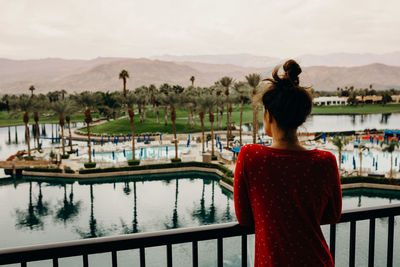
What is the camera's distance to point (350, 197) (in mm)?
26328

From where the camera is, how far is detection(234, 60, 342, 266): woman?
166 cm

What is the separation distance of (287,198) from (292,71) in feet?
2.16

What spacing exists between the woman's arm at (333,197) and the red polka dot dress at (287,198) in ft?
0.06

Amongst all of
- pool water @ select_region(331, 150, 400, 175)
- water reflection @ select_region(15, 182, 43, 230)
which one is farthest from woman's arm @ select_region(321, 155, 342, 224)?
pool water @ select_region(331, 150, 400, 175)

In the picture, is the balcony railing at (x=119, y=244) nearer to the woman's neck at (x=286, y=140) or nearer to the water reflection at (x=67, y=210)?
the woman's neck at (x=286, y=140)

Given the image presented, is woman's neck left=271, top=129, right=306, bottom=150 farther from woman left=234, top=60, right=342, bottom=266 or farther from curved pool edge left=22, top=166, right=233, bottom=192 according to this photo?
curved pool edge left=22, top=166, right=233, bottom=192

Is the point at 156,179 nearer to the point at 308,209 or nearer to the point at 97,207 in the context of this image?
the point at 97,207

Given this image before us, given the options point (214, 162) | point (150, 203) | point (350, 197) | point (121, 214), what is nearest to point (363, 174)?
point (350, 197)

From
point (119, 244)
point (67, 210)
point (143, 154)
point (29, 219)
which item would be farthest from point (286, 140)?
point (143, 154)

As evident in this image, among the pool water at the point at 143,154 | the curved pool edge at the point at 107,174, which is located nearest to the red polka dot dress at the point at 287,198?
the curved pool edge at the point at 107,174

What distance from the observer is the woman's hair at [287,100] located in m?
1.72

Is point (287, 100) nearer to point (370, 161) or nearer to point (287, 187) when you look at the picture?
point (287, 187)

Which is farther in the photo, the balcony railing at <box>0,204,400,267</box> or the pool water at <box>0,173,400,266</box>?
the pool water at <box>0,173,400,266</box>

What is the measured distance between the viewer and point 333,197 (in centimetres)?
179
